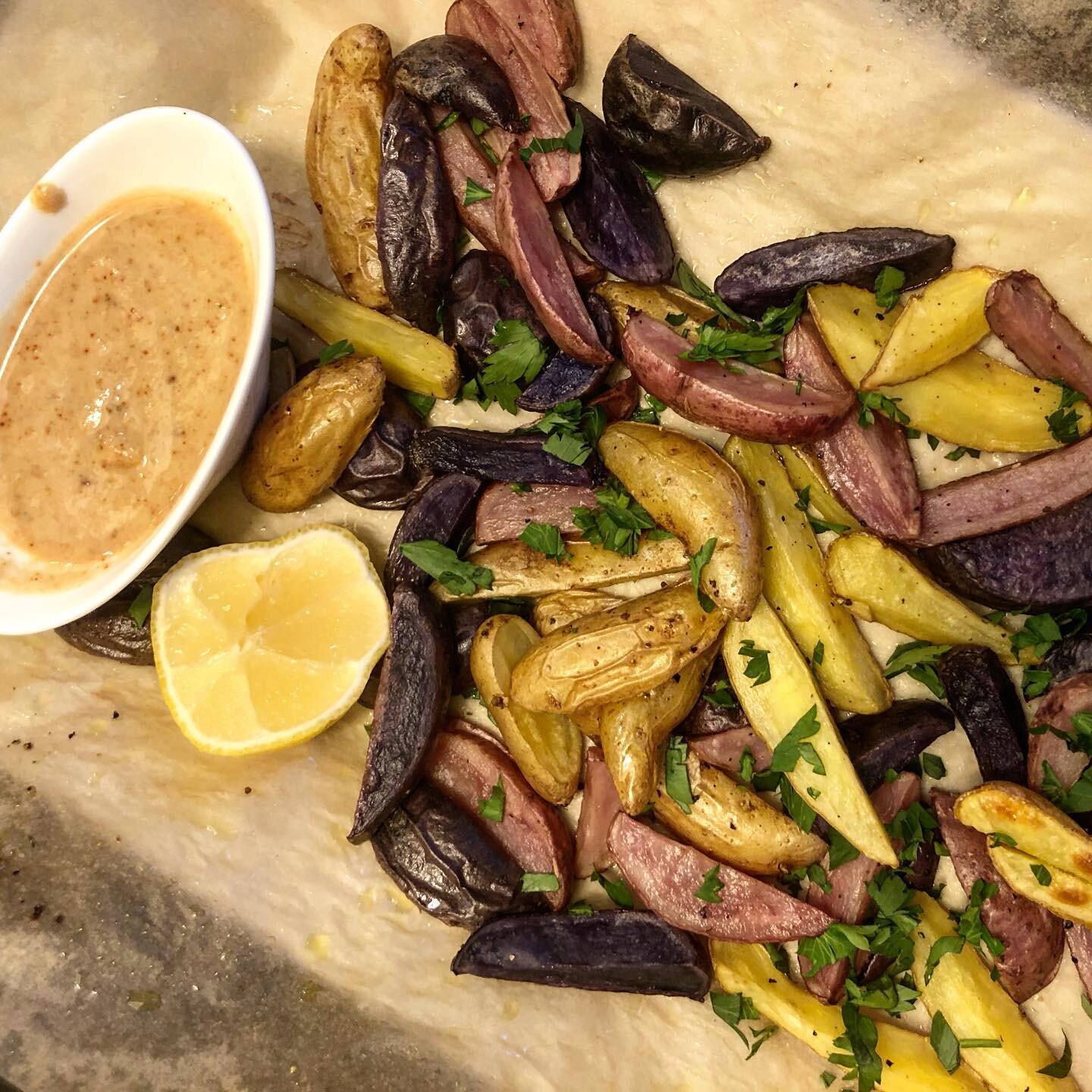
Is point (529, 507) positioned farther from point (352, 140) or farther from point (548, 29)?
point (548, 29)

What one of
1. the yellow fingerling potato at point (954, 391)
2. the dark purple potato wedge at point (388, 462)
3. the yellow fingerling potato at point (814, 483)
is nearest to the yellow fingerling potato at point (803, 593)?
the yellow fingerling potato at point (814, 483)

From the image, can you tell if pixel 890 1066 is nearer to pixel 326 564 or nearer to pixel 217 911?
pixel 217 911

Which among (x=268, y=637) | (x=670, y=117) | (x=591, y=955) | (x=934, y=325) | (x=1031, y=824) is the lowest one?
(x=591, y=955)

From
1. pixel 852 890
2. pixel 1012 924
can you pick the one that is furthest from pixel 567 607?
pixel 1012 924

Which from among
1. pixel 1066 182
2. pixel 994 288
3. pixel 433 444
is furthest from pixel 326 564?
pixel 1066 182

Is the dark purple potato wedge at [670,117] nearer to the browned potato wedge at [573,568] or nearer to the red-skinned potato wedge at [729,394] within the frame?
the red-skinned potato wedge at [729,394]
